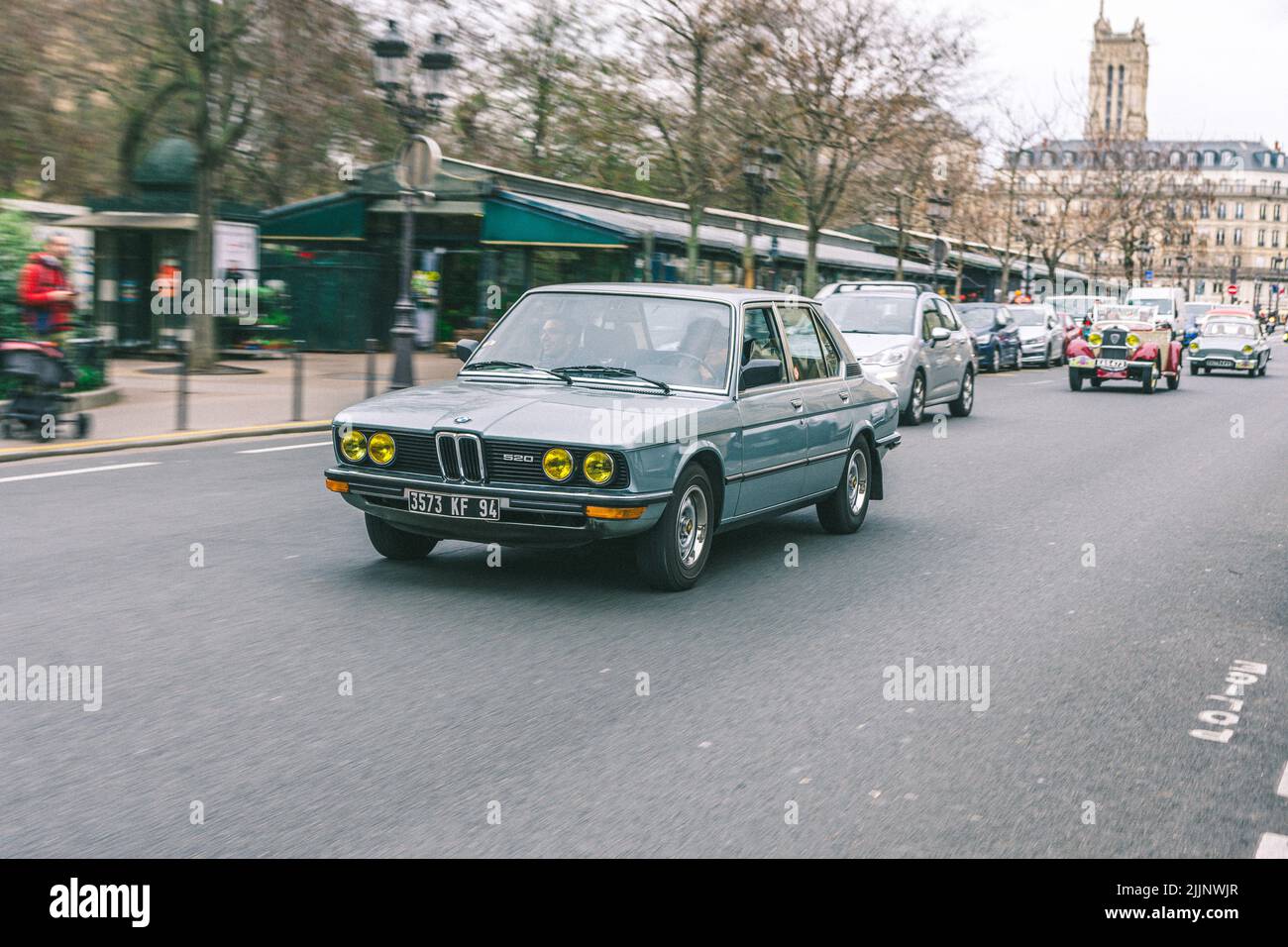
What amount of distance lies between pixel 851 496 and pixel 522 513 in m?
3.33

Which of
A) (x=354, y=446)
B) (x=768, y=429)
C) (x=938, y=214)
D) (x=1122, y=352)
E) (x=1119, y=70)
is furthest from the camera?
(x=1119, y=70)

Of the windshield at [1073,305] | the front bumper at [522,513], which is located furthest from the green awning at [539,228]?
the front bumper at [522,513]

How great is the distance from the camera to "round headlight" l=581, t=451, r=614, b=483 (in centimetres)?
671

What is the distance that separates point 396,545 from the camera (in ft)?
25.6

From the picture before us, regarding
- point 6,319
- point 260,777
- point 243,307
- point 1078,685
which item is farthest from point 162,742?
point 243,307

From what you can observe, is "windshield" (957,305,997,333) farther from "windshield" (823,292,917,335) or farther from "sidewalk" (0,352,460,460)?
"windshield" (823,292,917,335)

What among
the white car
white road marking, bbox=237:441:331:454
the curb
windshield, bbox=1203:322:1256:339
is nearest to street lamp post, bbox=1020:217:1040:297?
the white car

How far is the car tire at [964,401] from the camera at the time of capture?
20.3m

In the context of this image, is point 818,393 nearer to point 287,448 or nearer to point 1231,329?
point 287,448

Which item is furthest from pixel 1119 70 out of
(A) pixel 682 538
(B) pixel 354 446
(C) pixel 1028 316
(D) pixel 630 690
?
(D) pixel 630 690

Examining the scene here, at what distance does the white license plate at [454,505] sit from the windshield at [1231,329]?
1322 inches

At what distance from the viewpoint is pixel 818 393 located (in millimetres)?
8781

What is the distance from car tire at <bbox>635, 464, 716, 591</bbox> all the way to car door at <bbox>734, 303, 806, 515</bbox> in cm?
36

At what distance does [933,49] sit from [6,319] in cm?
2438
